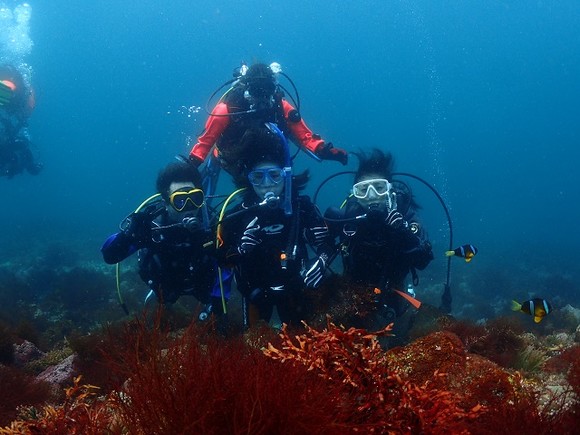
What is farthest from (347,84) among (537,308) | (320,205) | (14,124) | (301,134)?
(537,308)

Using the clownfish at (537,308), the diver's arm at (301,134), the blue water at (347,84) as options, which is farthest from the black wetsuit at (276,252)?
the blue water at (347,84)

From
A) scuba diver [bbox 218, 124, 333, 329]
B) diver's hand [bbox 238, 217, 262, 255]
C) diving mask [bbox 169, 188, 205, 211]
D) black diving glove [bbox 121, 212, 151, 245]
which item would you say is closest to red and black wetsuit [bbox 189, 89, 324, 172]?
scuba diver [bbox 218, 124, 333, 329]

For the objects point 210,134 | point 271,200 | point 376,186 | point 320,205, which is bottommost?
point 271,200

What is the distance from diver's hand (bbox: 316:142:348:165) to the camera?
27.5 feet

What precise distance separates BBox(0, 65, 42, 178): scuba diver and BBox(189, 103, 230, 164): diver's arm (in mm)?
11984

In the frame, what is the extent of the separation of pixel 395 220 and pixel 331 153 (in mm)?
2623

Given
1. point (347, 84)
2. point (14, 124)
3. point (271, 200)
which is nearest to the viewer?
point (271, 200)

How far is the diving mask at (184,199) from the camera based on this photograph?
20.7 feet

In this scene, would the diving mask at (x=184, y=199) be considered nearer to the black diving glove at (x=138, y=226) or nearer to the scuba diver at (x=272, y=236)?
the scuba diver at (x=272, y=236)

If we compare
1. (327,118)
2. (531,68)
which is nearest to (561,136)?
(531,68)

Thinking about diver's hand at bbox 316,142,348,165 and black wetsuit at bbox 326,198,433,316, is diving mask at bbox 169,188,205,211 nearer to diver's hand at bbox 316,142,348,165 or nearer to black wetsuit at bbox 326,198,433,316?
black wetsuit at bbox 326,198,433,316

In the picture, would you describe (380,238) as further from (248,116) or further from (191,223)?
(248,116)

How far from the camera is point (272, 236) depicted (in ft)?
21.0

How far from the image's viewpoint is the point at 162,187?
6.86m
